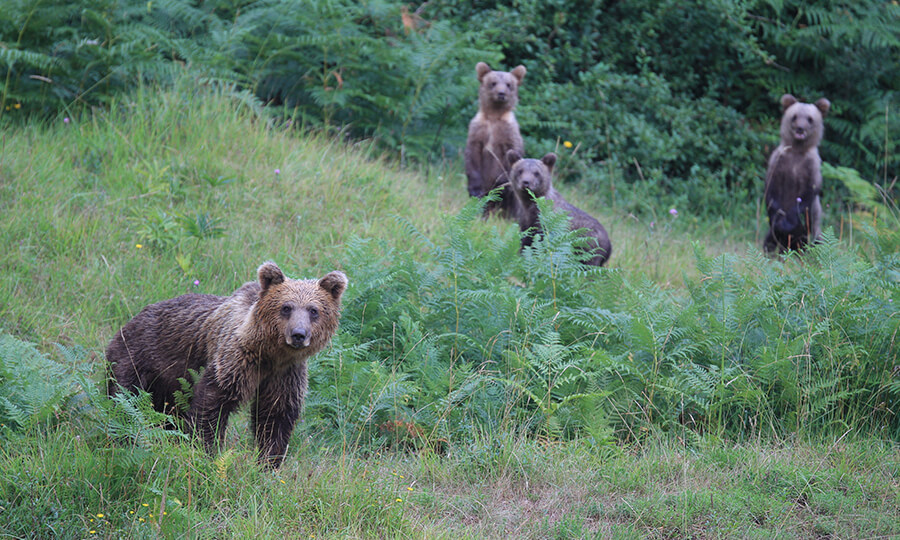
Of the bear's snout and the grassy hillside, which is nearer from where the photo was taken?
the grassy hillside

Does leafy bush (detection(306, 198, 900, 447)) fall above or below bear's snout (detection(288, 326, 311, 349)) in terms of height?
below

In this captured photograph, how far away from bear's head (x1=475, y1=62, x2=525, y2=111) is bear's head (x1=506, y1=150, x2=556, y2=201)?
2.24 m

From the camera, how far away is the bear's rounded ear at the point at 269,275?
4.69m

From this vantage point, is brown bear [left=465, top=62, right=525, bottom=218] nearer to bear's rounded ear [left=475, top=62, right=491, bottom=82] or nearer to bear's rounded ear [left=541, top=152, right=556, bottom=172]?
bear's rounded ear [left=475, top=62, right=491, bottom=82]

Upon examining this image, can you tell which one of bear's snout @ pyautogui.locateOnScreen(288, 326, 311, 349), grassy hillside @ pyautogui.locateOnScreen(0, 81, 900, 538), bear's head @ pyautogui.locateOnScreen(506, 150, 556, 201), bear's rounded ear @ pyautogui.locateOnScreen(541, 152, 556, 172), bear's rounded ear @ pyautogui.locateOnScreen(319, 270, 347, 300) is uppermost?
bear's rounded ear @ pyautogui.locateOnScreen(319, 270, 347, 300)

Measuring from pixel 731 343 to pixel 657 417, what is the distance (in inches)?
35.2

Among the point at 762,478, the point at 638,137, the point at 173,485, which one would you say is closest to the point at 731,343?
the point at 762,478

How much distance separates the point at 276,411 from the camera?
4.71 meters

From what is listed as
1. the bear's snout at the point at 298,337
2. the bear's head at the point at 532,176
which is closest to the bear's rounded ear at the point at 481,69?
the bear's head at the point at 532,176

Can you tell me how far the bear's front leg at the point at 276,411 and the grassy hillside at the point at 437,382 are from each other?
156mm

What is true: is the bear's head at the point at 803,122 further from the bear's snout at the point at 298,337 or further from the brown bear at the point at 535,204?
the bear's snout at the point at 298,337

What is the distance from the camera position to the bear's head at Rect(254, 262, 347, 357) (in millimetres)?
4508

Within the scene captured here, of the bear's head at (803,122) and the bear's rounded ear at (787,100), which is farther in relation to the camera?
the bear's rounded ear at (787,100)

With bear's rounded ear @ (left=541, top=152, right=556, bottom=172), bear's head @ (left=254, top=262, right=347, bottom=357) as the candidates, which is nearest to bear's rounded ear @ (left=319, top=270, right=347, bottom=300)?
bear's head @ (left=254, top=262, right=347, bottom=357)
